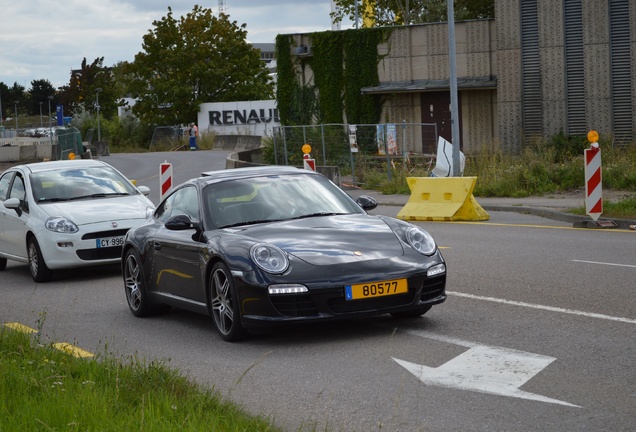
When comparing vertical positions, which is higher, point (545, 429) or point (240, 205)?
point (240, 205)

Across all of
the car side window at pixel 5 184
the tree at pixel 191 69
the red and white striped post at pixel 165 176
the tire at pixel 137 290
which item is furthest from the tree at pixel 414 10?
the tire at pixel 137 290

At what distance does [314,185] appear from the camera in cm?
1030

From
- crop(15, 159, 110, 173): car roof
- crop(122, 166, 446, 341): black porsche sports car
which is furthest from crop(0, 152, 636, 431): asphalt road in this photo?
crop(15, 159, 110, 173): car roof

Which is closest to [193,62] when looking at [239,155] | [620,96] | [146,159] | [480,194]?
[146,159]

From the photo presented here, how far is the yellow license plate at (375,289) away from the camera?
28.1 ft

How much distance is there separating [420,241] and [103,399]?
12.5 feet

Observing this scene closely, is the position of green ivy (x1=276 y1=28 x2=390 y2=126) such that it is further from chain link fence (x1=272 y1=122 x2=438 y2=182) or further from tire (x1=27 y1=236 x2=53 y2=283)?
tire (x1=27 y1=236 x2=53 y2=283)

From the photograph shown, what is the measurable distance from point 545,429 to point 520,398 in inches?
28.5

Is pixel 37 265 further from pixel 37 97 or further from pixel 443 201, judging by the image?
pixel 37 97

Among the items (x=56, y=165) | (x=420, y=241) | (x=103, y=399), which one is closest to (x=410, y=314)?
(x=420, y=241)

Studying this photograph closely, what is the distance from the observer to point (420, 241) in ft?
30.2

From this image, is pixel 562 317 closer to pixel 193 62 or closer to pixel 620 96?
pixel 620 96

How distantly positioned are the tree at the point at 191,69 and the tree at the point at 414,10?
1877 cm

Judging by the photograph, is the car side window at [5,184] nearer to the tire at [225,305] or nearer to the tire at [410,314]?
the tire at [225,305]
